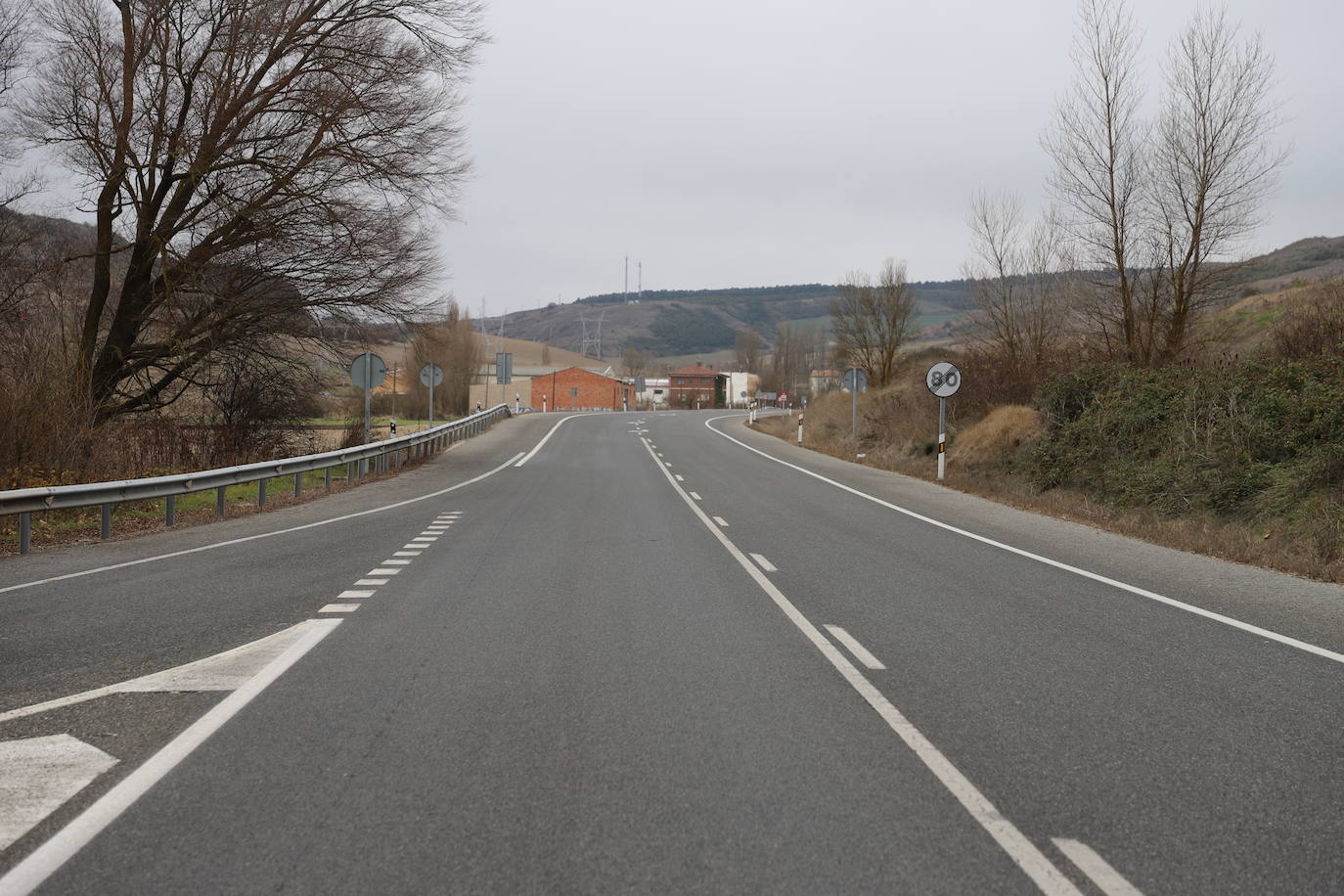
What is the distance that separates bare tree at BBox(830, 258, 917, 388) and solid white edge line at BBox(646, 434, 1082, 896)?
4620cm

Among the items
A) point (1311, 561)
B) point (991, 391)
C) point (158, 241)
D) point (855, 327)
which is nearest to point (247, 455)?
point (158, 241)

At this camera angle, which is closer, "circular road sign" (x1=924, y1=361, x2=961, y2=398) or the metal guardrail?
the metal guardrail

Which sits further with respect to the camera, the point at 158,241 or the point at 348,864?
the point at 158,241

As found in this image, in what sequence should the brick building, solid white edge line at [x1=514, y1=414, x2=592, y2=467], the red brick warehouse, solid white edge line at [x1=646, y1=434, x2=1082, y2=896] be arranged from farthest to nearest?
the brick building < the red brick warehouse < solid white edge line at [x1=514, y1=414, x2=592, y2=467] < solid white edge line at [x1=646, y1=434, x2=1082, y2=896]

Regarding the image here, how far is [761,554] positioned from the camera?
11.9 metres

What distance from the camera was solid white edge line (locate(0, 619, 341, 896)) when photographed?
3461 mm

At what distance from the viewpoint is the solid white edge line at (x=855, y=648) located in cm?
655

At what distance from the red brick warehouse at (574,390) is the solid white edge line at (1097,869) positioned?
126741 mm

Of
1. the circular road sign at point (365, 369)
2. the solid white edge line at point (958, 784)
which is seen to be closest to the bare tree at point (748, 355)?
the circular road sign at point (365, 369)

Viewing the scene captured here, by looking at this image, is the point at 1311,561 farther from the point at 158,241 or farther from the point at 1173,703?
the point at 158,241

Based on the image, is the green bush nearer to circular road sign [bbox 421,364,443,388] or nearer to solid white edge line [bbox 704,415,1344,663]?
solid white edge line [bbox 704,415,1344,663]

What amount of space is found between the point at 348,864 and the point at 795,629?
15.0ft

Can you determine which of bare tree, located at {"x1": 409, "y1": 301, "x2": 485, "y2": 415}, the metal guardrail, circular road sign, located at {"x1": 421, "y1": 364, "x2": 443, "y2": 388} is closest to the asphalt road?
the metal guardrail

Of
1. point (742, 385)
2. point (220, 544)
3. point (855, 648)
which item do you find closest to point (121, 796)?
point (855, 648)
